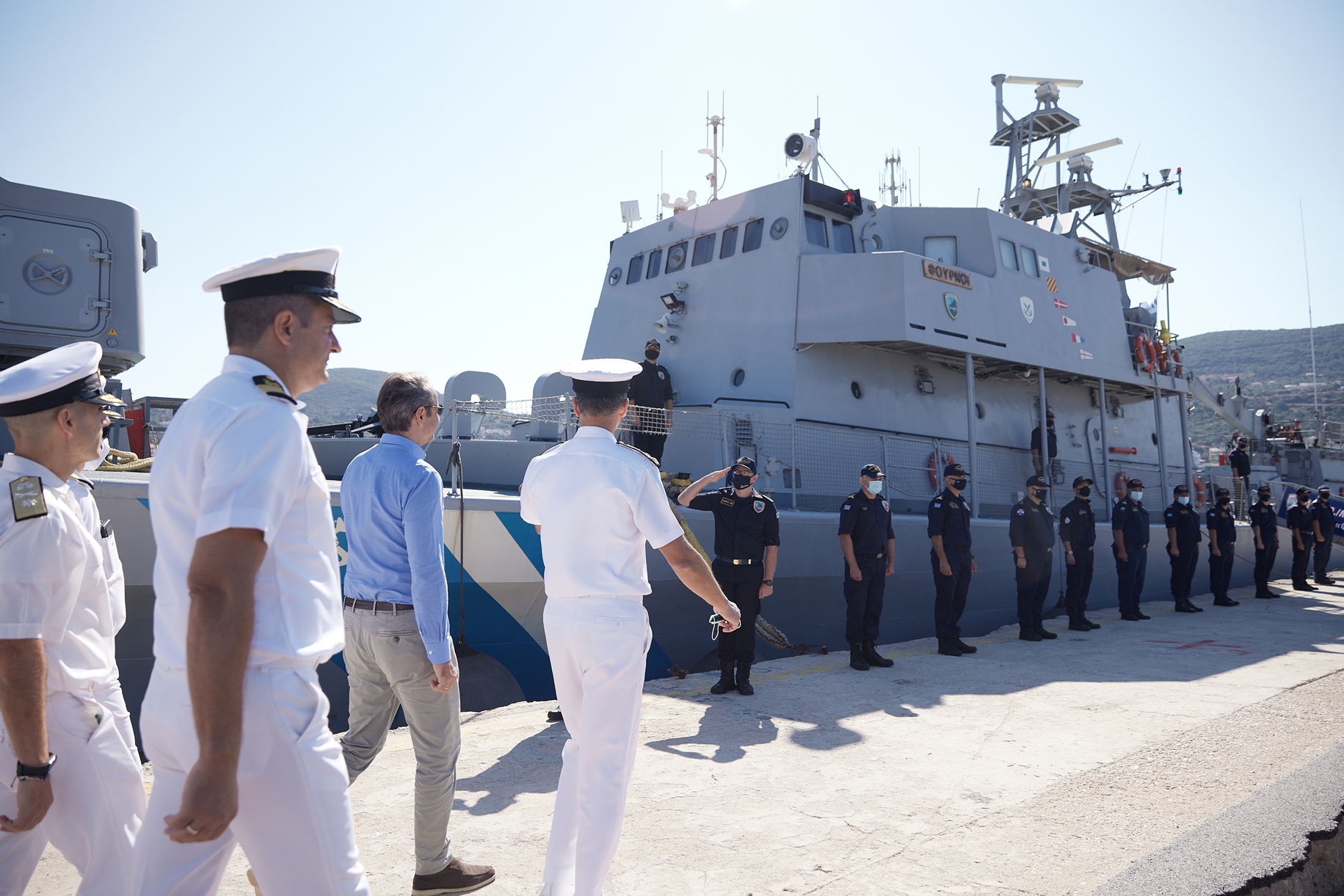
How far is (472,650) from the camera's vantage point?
6.03 metres

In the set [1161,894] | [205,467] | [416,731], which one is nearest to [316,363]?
[205,467]

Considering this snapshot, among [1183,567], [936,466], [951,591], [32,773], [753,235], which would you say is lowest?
[1183,567]

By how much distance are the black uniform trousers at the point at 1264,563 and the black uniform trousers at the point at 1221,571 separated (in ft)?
2.97

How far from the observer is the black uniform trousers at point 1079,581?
912 centimetres

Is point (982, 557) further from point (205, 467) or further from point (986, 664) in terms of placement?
point (205, 467)

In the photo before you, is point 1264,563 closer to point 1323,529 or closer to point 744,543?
point 1323,529

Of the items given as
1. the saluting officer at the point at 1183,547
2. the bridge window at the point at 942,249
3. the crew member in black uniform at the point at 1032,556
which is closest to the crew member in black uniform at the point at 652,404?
the crew member in black uniform at the point at 1032,556

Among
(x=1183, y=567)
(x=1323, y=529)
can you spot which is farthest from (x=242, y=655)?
(x=1323, y=529)

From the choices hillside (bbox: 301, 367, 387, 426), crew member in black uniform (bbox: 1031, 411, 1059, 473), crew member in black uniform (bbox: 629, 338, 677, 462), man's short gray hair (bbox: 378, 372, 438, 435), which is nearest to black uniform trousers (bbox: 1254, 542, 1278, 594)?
crew member in black uniform (bbox: 1031, 411, 1059, 473)

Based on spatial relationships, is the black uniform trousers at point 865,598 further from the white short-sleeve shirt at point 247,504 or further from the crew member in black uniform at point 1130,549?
the white short-sleeve shirt at point 247,504

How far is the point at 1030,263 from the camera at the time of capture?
37.7 ft

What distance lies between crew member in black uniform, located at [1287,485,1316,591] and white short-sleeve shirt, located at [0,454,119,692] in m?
16.0

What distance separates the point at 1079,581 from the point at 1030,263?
14.8 ft

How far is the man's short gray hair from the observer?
283cm
